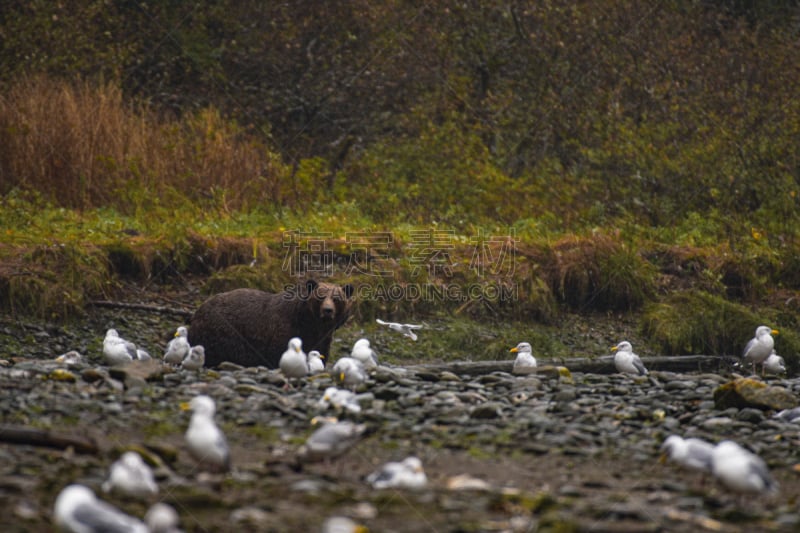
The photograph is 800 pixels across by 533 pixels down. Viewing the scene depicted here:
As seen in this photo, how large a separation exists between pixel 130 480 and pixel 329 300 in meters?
5.27

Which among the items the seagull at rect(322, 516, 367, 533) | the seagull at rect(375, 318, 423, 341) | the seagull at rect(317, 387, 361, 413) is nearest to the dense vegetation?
the seagull at rect(375, 318, 423, 341)

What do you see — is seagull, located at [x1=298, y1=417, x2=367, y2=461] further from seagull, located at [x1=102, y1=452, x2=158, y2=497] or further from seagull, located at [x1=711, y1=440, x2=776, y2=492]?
seagull, located at [x1=711, y1=440, x2=776, y2=492]

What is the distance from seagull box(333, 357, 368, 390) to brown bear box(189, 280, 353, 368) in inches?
83.1

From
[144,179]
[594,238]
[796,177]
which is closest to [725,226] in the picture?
[796,177]

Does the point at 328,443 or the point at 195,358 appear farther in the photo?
the point at 195,358

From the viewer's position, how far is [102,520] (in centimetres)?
396

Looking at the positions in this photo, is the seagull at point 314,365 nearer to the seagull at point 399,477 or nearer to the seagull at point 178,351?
the seagull at point 178,351

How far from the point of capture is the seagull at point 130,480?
459cm

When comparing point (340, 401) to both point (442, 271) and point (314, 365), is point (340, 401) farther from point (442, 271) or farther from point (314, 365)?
point (442, 271)

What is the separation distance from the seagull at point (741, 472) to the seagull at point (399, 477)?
1459 mm

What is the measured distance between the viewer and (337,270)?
12.7m

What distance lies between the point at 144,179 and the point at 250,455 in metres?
9.81

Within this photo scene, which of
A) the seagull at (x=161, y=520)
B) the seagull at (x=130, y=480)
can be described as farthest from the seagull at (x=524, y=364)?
the seagull at (x=161, y=520)

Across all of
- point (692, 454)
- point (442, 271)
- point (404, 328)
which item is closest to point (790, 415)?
point (692, 454)
